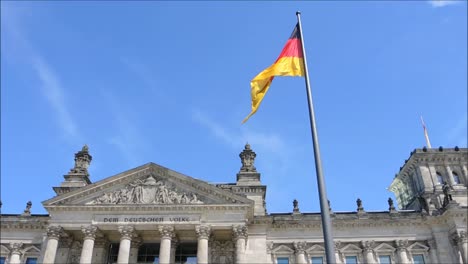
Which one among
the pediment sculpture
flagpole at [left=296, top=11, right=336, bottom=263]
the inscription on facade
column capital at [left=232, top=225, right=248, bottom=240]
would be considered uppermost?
the pediment sculpture

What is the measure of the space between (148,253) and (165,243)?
471 centimetres

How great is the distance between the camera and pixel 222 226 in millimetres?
39562

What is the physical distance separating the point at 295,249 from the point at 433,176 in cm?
1602

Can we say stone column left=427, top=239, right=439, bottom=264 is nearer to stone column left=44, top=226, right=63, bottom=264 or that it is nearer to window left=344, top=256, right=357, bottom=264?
window left=344, top=256, right=357, bottom=264

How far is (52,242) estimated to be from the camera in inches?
1523

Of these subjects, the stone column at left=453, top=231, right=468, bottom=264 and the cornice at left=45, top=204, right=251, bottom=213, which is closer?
the stone column at left=453, top=231, right=468, bottom=264

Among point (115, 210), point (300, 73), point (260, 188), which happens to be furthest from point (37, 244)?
point (300, 73)

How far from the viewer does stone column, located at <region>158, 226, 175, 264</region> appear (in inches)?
1492

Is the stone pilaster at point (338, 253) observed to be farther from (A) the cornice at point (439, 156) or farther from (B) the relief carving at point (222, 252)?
(A) the cornice at point (439, 156)

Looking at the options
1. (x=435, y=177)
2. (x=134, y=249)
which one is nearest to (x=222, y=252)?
(x=134, y=249)

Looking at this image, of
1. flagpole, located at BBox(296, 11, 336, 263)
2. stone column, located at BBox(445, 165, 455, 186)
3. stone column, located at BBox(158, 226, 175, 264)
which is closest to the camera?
flagpole, located at BBox(296, 11, 336, 263)

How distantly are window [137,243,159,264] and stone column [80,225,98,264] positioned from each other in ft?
16.5

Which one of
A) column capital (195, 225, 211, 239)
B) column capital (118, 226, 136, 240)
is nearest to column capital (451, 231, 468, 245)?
column capital (195, 225, 211, 239)

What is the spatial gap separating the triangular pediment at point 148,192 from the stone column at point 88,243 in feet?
7.04
